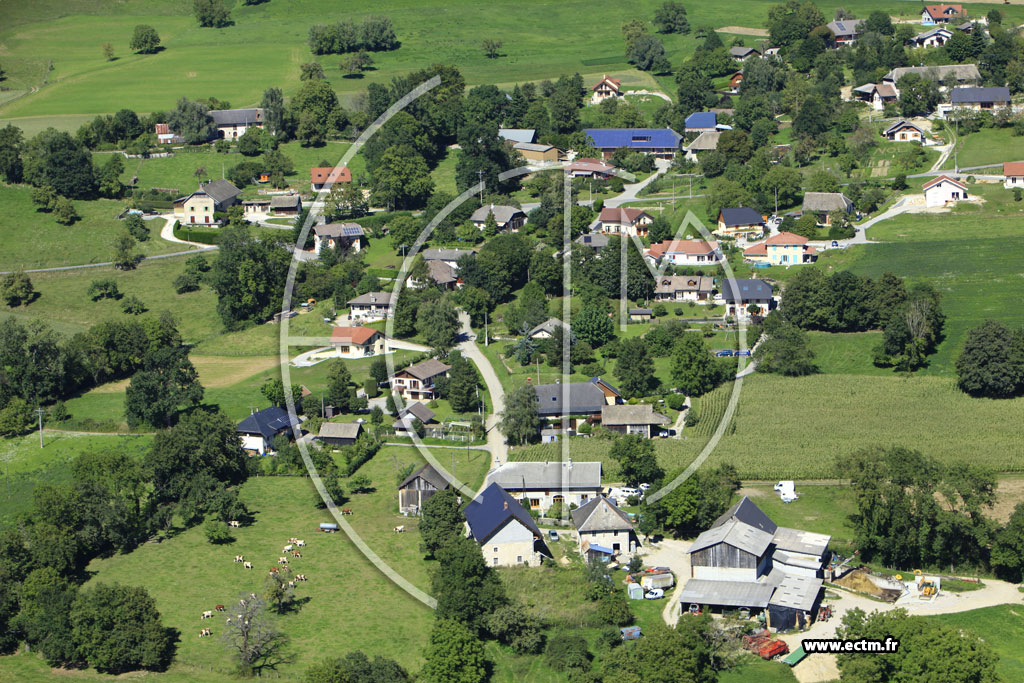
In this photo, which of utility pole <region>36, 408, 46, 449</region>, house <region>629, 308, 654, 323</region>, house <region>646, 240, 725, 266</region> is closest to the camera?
utility pole <region>36, 408, 46, 449</region>

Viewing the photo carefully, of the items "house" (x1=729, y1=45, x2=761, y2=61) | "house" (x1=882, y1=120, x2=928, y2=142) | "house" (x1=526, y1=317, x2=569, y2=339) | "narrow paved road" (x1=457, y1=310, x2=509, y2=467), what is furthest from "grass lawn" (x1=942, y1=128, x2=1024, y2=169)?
"narrow paved road" (x1=457, y1=310, x2=509, y2=467)

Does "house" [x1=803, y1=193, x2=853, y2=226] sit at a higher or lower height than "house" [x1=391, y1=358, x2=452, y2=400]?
higher

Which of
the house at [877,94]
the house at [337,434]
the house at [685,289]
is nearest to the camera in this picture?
the house at [337,434]

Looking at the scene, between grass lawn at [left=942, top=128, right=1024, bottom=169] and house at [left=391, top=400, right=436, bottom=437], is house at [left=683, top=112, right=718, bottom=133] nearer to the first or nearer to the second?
grass lawn at [left=942, top=128, right=1024, bottom=169]

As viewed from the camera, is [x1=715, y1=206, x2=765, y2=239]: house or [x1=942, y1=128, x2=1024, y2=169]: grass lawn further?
[x1=942, y1=128, x2=1024, y2=169]: grass lawn

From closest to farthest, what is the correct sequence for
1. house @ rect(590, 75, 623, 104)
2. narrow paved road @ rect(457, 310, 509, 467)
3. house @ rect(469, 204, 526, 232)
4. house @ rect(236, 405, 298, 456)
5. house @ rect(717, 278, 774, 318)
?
narrow paved road @ rect(457, 310, 509, 467), house @ rect(236, 405, 298, 456), house @ rect(717, 278, 774, 318), house @ rect(469, 204, 526, 232), house @ rect(590, 75, 623, 104)

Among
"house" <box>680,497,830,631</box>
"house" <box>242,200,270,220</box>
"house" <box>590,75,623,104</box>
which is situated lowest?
"house" <box>680,497,830,631</box>

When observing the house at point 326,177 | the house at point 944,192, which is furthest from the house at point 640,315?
the house at point 326,177

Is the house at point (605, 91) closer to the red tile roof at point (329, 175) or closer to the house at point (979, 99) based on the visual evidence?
the red tile roof at point (329, 175)
